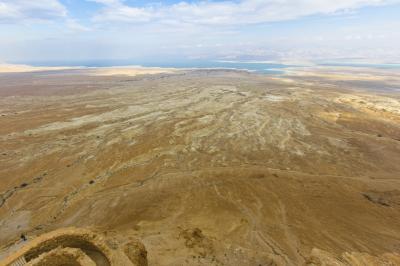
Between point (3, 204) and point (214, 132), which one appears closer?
point (3, 204)

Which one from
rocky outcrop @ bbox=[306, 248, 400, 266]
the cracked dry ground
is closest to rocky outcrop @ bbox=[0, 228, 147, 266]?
the cracked dry ground

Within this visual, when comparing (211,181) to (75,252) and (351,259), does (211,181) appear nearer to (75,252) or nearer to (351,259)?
(351,259)

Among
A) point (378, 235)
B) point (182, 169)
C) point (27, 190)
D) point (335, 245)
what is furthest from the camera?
point (182, 169)

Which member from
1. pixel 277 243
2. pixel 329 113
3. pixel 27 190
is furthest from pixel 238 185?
pixel 329 113

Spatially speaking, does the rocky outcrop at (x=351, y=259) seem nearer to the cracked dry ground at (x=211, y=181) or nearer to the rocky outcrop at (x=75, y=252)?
the cracked dry ground at (x=211, y=181)

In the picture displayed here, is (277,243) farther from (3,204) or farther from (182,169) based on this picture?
(3,204)

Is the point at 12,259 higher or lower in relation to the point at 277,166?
higher

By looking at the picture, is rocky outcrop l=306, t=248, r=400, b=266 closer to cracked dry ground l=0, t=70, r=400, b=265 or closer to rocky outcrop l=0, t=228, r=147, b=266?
cracked dry ground l=0, t=70, r=400, b=265

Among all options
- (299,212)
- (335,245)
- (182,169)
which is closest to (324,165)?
(299,212)

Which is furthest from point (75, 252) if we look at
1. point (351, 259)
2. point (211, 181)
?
point (351, 259)

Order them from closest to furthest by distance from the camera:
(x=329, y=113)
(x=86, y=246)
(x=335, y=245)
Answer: (x=86, y=246) < (x=335, y=245) < (x=329, y=113)
